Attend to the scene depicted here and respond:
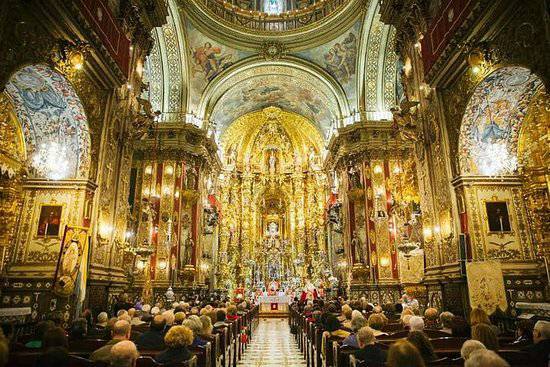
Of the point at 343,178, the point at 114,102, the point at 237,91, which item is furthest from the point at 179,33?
the point at 343,178

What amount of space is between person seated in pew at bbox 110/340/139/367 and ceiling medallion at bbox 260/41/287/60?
20.0 meters

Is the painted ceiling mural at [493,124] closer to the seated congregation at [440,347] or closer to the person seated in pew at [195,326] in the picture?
the seated congregation at [440,347]

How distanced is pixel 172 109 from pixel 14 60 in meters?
13.2

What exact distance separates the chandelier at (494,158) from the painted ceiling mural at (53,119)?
927cm

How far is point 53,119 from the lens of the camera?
29.1 ft

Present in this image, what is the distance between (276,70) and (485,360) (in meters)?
21.5

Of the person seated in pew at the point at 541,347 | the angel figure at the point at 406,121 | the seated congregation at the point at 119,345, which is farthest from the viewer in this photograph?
the angel figure at the point at 406,121

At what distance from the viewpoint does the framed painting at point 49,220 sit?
28.9 feet

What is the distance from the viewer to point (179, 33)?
18.4m

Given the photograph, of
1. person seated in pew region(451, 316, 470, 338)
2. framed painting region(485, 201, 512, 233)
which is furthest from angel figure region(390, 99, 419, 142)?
person seated in pew region(451, 316, 470, 338)

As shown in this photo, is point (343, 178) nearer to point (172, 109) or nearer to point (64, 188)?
point (172, 109)

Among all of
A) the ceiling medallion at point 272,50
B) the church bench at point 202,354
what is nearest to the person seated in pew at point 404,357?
the church bench at point 202,354

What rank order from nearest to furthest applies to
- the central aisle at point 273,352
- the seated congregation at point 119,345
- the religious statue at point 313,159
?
the seated congregation at point 119,345, the central aisle at point 273,352, the religious statue at point 313,159

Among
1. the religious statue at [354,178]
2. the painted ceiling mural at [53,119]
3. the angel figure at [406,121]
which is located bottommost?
the painted ceiling mural at [53,119]
